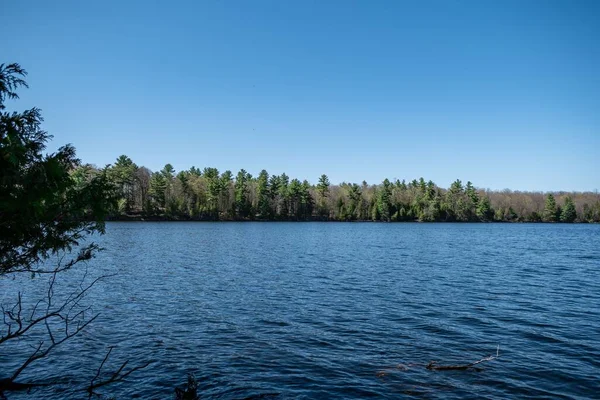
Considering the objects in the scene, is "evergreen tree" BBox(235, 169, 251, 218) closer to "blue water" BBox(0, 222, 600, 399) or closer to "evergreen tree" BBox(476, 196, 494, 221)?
"evergreen tree" BBox(476, 196, 494, 221)

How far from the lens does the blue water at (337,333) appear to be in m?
12.5

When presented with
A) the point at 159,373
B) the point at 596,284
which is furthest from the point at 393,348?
the point at 596,284

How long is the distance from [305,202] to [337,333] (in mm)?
138188

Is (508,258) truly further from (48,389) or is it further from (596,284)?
(48,389)

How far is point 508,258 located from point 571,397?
3977cm

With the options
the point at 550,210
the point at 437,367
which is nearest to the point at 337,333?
the point at 437,367

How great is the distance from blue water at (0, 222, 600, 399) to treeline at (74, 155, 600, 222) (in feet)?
341

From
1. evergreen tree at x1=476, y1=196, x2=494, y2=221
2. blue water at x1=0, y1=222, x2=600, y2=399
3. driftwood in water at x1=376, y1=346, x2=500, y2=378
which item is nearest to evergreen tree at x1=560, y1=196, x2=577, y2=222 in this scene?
evergreen tree at x1=476, y1=196, x2=494, y2=221

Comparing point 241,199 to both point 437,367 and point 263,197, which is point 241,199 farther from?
Answer: point 437,367

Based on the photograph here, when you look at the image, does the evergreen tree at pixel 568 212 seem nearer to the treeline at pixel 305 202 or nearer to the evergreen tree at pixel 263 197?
the treeline at pixel 305 202

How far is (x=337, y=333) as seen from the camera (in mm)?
17656

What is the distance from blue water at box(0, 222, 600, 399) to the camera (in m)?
12.5

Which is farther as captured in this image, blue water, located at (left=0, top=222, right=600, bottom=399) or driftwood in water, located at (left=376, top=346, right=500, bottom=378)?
driftwood in water, located at (left=376, top=346, right=500, bottom=378)

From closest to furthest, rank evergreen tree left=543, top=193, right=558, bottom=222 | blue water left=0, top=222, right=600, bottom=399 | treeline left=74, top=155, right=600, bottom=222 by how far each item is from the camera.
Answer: blue water left=0, top=222, right=600, bottom=399, treeline left=74, top=155, right=600, bottom=222, evergreen tree left=543, top=193, right=558, bottom=222
